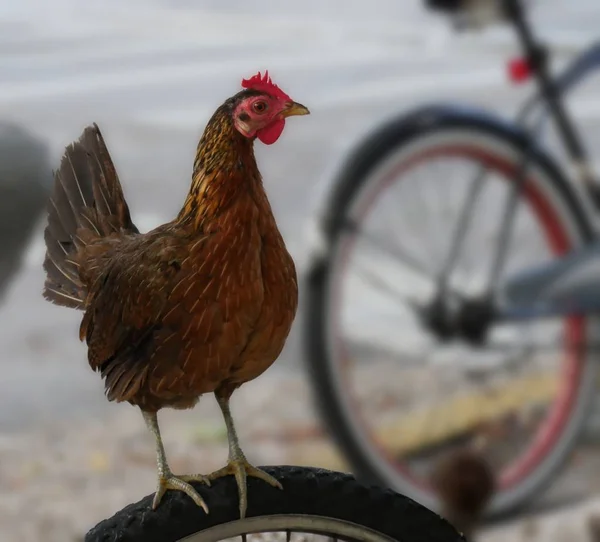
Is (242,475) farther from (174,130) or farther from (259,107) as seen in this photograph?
(174,130)

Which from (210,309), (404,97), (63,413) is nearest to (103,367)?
(210,309)

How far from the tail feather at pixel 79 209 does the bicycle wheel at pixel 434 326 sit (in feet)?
2.91

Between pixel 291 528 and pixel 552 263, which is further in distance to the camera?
pixel 552 263

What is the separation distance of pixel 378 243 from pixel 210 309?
103cm

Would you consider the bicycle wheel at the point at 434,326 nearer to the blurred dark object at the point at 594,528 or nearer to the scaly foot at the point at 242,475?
the blurred dark object at the point at 594,528

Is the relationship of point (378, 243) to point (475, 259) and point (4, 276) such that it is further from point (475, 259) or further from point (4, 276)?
point (4, 276)

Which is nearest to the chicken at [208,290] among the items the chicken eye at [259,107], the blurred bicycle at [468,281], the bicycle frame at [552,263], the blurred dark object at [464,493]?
the chicken eye at [259,107]

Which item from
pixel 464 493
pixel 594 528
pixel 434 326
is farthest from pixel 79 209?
pixel 594 528

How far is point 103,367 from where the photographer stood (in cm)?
49

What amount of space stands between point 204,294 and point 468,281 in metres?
1.20

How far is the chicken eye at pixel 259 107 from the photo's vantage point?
1.44 ft

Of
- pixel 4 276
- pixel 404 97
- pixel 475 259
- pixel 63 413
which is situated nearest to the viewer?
pixel 4 276

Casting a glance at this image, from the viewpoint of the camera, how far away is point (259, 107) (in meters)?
0.44

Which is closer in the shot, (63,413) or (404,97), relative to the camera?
(63,413)
